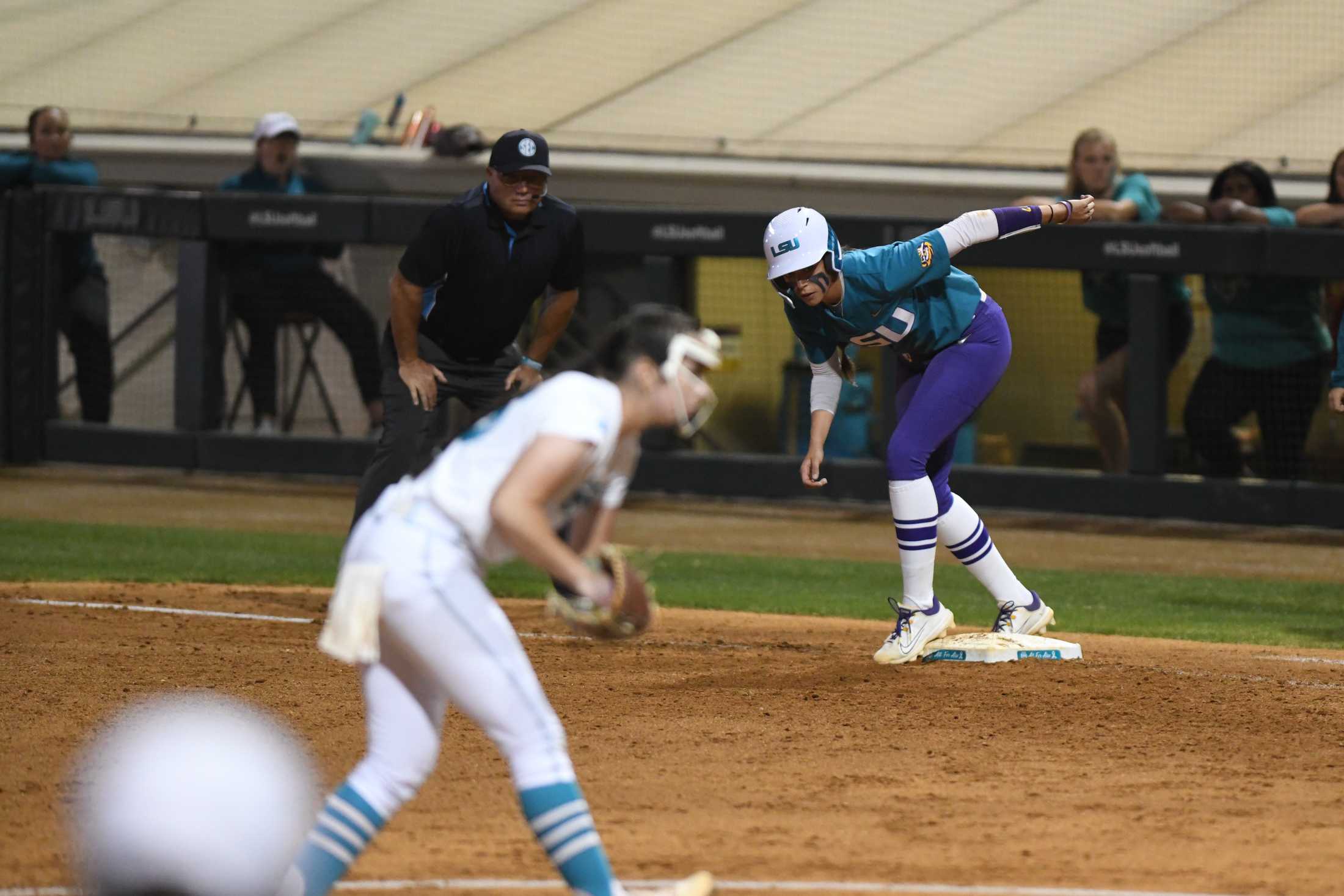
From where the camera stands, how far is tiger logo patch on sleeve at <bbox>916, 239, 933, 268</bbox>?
7.59 m

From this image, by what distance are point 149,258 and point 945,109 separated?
26.7 ft

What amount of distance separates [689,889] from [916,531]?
3.30 meters

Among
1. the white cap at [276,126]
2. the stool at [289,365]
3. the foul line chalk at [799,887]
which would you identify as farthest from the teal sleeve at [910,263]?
the white cap at [276,126]

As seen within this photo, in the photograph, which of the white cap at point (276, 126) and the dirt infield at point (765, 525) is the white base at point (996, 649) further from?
the white cap at point (276, 126)

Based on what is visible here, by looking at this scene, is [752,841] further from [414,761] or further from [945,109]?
[945,109]

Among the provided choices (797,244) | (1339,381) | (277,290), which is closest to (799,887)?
(797,244)

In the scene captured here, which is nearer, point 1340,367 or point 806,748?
point 806,748

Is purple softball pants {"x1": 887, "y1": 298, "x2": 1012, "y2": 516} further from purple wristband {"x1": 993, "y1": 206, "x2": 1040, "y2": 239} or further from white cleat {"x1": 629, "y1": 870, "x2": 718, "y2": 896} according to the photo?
white cleat {"x1": 629, "y1": 870, "x2": 718, "y2": 896}

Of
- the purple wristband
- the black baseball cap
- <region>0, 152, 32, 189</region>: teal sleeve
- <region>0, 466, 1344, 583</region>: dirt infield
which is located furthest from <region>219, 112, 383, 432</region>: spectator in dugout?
the purple wristband

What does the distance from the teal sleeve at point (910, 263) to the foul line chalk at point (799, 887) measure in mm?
3049

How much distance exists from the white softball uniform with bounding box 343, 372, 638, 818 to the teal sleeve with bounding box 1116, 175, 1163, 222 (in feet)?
29.1

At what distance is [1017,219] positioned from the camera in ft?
25.1

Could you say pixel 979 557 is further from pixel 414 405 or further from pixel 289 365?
pixel 289 365

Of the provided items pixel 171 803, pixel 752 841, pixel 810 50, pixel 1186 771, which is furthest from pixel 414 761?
pixel 810 50
